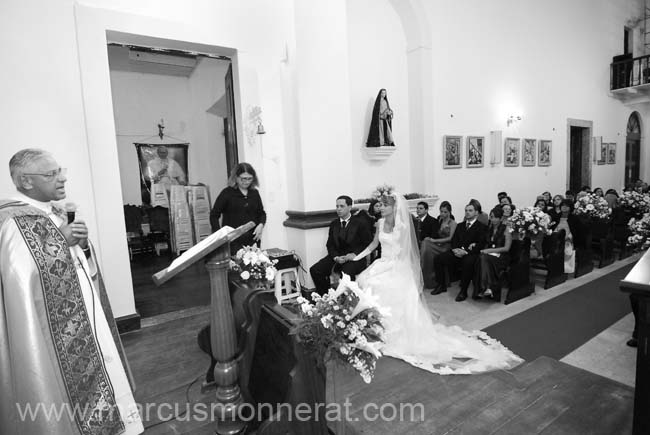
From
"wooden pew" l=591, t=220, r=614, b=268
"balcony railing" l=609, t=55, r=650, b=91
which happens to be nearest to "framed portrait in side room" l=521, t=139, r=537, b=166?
"wooden pew" l=591, t=220, r=614, b=268

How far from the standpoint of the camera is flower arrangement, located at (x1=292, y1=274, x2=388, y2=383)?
5.04 ft

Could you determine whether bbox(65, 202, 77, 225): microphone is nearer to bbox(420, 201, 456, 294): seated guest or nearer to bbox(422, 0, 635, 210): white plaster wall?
bbox(420, 201, 456, 294): seated guest

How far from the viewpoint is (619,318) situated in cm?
454

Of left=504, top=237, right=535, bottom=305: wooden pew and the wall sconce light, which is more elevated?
the wall sconce light

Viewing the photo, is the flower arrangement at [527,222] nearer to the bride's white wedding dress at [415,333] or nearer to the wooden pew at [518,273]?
the wooden pew at [518,273]

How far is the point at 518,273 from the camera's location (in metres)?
5.12

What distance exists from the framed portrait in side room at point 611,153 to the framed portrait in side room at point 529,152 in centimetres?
491

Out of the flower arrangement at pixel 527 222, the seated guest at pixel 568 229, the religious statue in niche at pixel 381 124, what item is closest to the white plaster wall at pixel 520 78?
the religious statue in niche at pixel 381 124

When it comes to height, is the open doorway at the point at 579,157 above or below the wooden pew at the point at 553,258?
above

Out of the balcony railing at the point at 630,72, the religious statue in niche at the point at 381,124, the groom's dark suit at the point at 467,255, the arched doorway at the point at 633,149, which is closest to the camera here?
the groom's dark suit at the point at 467,255

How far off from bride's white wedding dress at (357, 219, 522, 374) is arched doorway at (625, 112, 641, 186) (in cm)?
1423

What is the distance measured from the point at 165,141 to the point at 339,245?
21.3ft

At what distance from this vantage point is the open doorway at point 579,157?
1198 centimetres

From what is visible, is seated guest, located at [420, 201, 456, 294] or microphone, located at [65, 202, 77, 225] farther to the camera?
seated guest, located at [420, 201, 456, 294]
